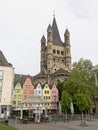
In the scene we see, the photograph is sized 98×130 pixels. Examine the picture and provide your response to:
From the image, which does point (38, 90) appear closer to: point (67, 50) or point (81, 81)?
point (81, 81)

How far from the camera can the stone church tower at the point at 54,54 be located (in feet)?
351

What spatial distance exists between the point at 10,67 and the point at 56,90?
29.1 metres

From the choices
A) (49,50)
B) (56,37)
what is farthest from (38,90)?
(56,37)

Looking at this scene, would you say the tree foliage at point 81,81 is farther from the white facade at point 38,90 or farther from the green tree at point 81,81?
the white facade at point 38,90

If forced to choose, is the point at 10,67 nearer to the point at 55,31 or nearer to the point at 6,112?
the point at 6,112

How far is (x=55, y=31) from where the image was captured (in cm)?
12838

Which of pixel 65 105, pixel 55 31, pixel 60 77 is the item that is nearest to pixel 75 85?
pixel 65 105

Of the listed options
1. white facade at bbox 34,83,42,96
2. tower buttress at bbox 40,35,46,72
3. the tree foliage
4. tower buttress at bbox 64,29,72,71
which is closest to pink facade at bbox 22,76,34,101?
white facade at bbox 34,83,42,96

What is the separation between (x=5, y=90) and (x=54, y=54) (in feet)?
224

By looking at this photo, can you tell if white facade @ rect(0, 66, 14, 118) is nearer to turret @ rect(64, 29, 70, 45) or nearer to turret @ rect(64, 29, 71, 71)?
turret @ rect(64, 29, 71, 71)

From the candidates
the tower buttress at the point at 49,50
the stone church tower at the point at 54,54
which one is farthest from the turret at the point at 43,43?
the tower buttress at the point at 49,50

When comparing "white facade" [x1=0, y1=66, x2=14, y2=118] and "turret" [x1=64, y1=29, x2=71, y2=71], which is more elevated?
"turret" [x1=64, y1=29, x2=71, y2=71]

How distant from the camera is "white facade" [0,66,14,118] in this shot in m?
51.1

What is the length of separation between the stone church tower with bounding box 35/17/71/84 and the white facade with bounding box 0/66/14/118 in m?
47.0
